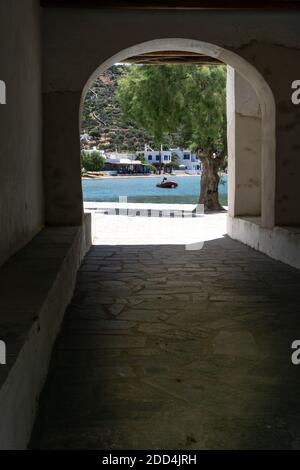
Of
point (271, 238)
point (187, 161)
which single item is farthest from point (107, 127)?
point (271, 238)

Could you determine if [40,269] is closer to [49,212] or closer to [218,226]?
[49,212]

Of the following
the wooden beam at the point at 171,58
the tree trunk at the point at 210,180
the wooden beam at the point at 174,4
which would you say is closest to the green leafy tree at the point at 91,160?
the tree trunk at the point at 210,180

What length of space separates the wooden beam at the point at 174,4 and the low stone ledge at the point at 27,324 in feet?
12.4

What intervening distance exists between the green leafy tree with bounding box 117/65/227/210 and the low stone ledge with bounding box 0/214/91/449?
1144 cm

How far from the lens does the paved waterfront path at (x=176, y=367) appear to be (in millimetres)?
2395

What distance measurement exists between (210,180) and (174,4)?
10647 mm

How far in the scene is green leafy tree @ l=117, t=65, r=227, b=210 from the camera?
1548 centimetres

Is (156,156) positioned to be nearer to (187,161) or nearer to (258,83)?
(187,161)

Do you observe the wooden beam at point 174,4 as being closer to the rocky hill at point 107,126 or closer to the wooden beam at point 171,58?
the wooden beam at point 171,58

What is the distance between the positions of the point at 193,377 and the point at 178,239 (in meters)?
6.53

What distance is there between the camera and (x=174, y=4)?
6844mm

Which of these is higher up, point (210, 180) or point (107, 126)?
point (107, 126)

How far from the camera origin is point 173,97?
15.4m

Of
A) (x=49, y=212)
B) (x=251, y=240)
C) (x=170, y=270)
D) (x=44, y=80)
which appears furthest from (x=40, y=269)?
(x=251, y=240)
